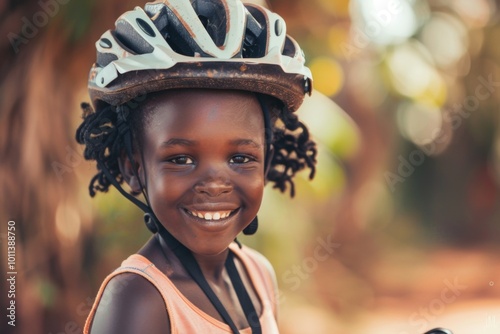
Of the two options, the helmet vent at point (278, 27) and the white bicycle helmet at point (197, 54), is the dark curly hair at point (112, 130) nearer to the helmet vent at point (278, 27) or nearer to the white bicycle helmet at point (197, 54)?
the white bicycle helmet at point (197, 54)

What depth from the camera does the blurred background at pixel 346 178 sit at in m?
4.93

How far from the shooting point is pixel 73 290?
5188mm

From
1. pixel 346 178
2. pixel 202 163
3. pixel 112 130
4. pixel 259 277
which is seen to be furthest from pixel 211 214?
pixel 346 178

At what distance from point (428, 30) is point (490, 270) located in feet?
10.8

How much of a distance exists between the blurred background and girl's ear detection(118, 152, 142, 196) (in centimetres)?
229

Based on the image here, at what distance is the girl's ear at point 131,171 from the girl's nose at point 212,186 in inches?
11.3

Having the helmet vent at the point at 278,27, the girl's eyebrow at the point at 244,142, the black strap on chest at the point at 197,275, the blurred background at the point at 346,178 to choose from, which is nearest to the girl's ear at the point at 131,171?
the black strap on chest at the point at 197,275

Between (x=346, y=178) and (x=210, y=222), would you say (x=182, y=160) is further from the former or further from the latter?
(x=346, y=178)

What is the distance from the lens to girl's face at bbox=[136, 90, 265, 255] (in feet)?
6.85

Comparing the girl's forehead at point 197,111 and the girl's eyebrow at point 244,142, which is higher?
the girl's forehead at point 197,111

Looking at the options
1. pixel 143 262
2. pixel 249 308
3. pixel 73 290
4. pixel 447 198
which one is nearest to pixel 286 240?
pixel 73 290

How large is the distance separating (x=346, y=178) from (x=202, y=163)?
6768mm

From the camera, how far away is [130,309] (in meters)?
1.95

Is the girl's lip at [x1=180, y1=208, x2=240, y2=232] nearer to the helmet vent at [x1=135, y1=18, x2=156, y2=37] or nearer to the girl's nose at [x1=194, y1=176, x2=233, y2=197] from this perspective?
the girl's nose at [x1=194, y1=176, x2=233, y2=197]
